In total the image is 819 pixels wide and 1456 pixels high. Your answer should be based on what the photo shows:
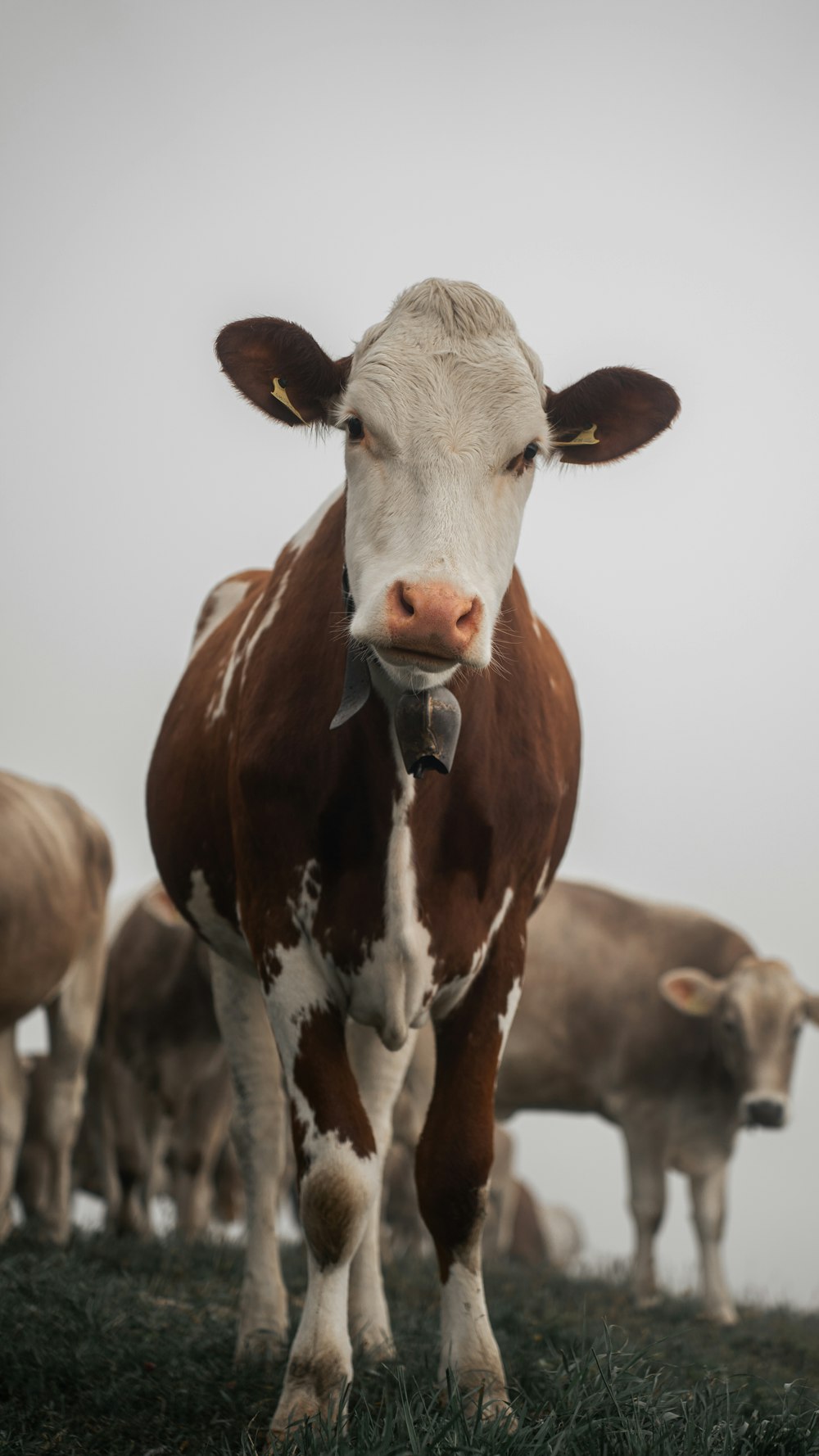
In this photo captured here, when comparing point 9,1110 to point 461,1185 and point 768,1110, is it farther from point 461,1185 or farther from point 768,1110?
point 461,1185

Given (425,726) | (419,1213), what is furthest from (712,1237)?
(425,726)

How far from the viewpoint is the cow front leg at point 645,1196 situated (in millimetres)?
10289

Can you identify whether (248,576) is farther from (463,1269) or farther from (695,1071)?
(695,1071)

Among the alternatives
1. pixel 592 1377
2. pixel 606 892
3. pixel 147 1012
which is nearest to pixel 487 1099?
pixel 592 1377

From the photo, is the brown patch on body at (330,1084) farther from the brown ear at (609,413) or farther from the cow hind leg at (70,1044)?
the cow hind leg at (70,1044)

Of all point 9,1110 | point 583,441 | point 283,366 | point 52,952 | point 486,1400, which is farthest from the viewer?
point 9,1110

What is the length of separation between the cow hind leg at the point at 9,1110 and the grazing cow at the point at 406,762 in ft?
14.4

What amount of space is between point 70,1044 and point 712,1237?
174 inches

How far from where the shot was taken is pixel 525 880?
444 cm

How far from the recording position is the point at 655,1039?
11.3m

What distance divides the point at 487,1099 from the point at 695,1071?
285 inches

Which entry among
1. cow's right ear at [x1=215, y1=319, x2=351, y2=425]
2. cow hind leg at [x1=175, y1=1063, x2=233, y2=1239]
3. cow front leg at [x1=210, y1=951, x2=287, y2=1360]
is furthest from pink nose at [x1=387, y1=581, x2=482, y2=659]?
cow hind leg at [x1=175, y1=1063, x2=233, y2=1239]

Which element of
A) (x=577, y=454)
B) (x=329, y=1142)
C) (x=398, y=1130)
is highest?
(x=577, y=454)

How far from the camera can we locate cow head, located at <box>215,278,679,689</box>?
3523 mm
